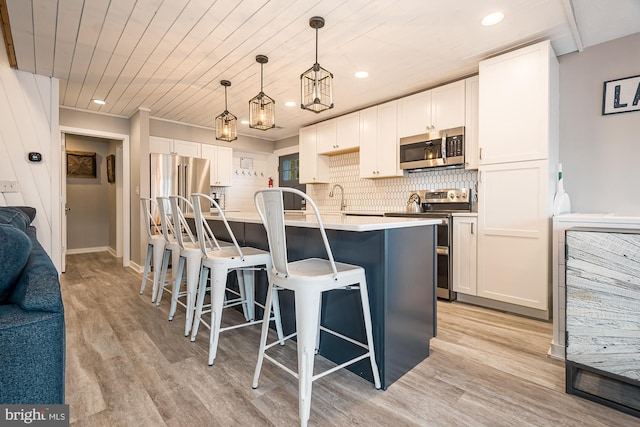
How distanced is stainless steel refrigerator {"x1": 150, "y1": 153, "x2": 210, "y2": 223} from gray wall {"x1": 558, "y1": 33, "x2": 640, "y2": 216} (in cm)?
476

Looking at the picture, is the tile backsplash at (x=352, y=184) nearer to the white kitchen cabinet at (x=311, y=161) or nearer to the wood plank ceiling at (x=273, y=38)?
the white kitchen cabinet at (x=311, y=161)

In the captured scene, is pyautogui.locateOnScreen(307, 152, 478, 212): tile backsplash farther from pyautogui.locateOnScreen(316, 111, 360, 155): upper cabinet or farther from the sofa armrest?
the sofa armrest

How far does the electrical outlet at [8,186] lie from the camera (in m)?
3.23

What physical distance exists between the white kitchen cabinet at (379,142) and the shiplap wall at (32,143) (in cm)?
372

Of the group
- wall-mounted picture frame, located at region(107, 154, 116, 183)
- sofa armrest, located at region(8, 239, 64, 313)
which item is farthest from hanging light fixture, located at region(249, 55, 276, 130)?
wall-mounted picture frame, located at region(107, 154, 116, 183)

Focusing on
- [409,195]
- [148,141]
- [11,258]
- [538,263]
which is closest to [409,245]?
[538,263]

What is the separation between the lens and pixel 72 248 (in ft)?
20.8

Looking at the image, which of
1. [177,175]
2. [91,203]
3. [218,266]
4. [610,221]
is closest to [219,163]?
[177,175]

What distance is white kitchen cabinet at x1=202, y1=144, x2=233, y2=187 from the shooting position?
5.61 meters

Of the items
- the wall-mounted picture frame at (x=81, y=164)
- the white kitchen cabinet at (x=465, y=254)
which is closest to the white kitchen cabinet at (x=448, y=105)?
the white kitchen cabinet at (x=465, y=254)

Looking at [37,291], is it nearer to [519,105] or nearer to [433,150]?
[519,105]

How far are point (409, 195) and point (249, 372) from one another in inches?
123

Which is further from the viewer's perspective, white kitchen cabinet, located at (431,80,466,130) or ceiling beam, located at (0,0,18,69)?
white kitchen cabinet, located at (431,80,466,130)

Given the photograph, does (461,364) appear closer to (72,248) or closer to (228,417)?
(228,417)
